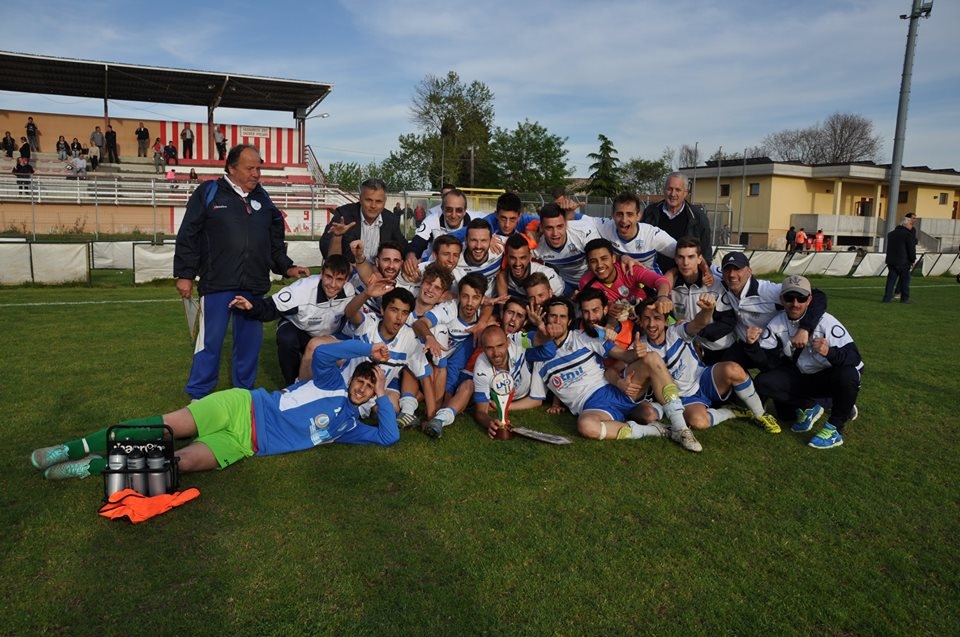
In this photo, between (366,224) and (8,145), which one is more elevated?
(8,145)

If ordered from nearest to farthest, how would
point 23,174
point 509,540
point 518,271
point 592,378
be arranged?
point 509,540
point 592,378
point 518,271
point 23,174

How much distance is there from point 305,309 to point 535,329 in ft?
6.88

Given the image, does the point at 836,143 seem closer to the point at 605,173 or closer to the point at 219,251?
the point at 605,173

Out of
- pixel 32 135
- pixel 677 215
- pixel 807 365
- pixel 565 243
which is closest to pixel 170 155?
pixel 32 135

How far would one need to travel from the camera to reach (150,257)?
50.2 feet

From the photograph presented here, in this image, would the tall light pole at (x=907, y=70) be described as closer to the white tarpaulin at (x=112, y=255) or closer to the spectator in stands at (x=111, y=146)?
the white tarpaulin at (x=112, y=255)

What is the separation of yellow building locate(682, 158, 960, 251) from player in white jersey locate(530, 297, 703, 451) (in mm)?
35108

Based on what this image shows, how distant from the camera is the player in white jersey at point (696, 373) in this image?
5.41 metres

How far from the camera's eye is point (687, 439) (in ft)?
16.5

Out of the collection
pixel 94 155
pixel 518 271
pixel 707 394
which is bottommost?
pixel 707 394

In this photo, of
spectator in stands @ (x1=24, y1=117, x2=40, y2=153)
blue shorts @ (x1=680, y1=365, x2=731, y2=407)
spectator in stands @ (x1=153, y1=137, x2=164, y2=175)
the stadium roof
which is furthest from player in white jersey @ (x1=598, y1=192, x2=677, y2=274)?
spectator in stands @ (x1=24, y1=117, x2=40, y2=153)

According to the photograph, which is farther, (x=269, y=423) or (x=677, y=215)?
(x=677, y=215)

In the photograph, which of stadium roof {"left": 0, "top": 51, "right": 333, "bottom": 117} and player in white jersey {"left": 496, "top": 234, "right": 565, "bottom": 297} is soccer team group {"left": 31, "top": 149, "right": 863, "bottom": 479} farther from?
stadium roof {"left": 0, "top": 51, "right": 333, "bottom": 117}

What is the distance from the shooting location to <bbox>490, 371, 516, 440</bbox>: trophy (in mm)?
5195
